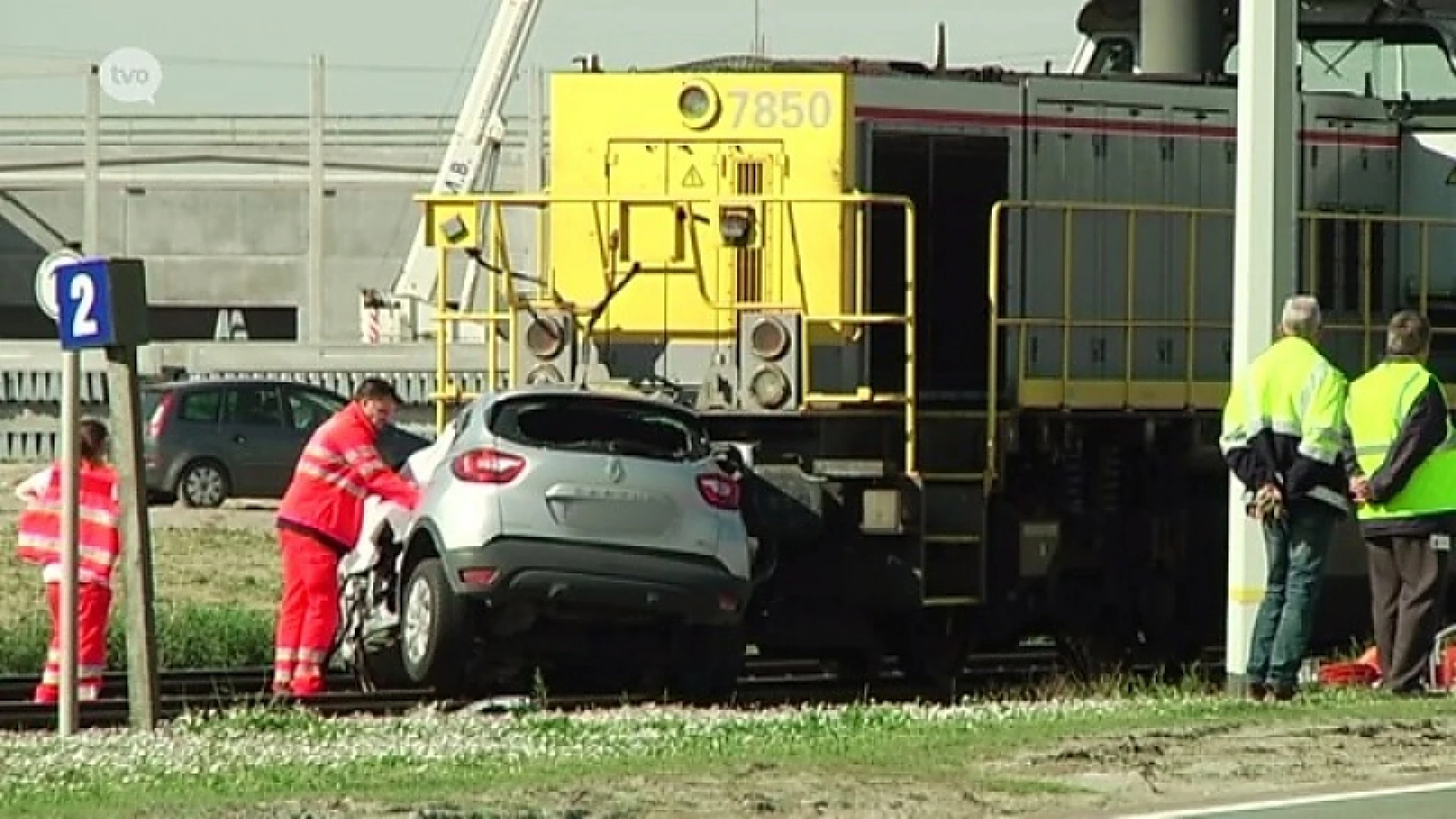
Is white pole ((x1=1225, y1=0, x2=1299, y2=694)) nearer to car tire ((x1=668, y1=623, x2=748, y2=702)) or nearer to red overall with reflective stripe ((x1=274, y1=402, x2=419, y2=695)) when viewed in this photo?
car tire ((x1=668, y1=623, x2=748, y2=702))

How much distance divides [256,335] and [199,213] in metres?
3.38

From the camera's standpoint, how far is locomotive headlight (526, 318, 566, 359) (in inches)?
757

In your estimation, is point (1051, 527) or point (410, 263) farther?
point (410, 263)

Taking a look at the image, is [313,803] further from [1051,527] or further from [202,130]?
[202,130]

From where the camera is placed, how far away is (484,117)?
55781mm

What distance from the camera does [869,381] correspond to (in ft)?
64.2

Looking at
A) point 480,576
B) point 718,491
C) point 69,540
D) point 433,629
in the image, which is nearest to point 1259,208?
point 718,491

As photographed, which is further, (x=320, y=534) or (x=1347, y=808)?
(x=320, y=534)

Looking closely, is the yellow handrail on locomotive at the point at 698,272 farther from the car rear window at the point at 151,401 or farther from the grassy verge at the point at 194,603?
the car rear window at the point at 151,401

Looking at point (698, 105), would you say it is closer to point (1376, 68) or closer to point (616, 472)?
point (616, 472)

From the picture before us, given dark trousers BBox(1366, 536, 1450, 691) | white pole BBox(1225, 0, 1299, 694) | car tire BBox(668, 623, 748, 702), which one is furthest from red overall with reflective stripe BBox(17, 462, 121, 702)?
dark trousers BBox(1366, 536, 1450, 691)

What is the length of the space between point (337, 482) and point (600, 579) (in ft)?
7.94

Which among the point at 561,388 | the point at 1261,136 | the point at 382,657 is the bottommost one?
the point at 382,657

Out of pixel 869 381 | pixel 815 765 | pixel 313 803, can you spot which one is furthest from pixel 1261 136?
pixel 313 803
